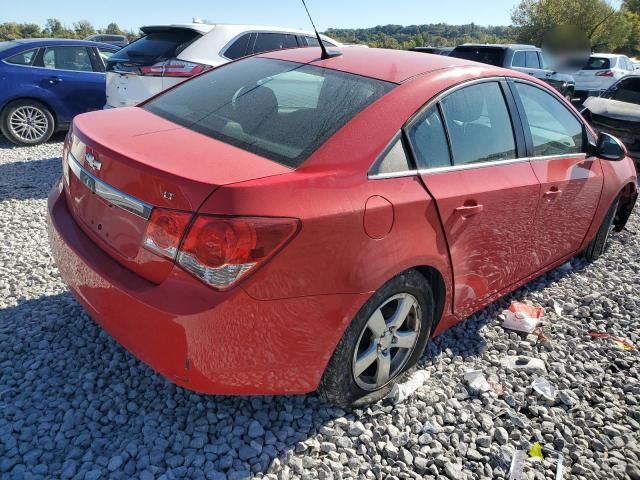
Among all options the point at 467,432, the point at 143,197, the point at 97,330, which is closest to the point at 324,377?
the point at 467,432

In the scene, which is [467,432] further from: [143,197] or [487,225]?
[143,197]

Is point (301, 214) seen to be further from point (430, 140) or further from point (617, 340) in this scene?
point (617, 340)

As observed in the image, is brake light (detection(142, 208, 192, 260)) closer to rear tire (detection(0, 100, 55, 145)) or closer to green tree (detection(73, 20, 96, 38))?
rear tire (detection(0, 100, 55, 145))

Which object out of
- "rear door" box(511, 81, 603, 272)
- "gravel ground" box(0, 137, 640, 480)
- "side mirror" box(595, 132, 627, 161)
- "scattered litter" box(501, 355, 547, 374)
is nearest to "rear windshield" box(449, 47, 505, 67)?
"side mirror" box(595, 132, 627, 161)

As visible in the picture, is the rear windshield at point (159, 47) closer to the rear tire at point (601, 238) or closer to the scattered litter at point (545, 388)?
the rear tire at point (601, 238)

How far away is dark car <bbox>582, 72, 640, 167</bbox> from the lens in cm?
752

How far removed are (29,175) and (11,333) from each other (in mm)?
3699

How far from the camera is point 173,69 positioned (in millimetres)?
5844

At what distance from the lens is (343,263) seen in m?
1.98

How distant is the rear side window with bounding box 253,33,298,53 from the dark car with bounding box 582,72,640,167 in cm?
480

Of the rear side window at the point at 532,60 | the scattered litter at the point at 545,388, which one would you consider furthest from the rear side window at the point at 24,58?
the rear side window at the point at 532,60

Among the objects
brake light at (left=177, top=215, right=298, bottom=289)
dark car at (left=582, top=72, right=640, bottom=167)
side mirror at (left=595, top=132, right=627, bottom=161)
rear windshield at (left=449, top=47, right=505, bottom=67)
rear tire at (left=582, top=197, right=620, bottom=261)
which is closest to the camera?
brake light at (left=177, top=215, right=298, bottom=289)

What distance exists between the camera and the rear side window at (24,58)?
7.11m

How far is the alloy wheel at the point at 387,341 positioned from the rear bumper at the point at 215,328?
0.88 ft
